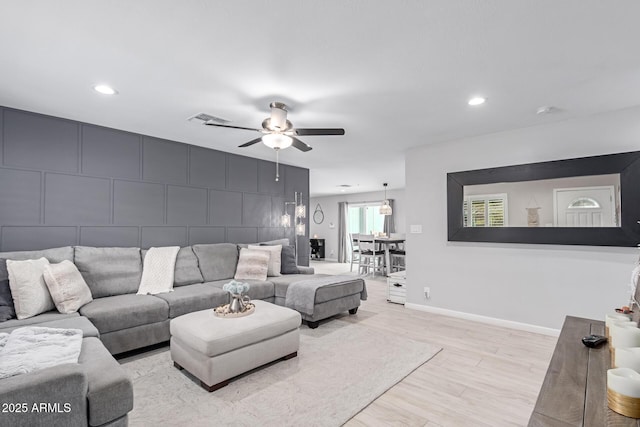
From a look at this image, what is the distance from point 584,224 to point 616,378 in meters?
3.07

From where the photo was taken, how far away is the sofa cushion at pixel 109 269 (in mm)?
3086

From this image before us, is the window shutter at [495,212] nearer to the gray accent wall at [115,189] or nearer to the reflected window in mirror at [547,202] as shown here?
the reflected window in mirror at [547,202]

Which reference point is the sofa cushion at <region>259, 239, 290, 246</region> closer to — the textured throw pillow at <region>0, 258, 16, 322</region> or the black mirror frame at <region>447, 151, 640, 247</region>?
the black mirror frame at <region>447, 151, 640, 247</region>

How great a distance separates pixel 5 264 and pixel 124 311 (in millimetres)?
990

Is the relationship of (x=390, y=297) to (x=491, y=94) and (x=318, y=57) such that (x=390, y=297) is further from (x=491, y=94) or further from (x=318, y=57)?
(x=318, y=57)

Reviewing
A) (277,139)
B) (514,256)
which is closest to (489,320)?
(514,256)

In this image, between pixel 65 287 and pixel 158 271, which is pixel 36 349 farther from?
pixel 158 271

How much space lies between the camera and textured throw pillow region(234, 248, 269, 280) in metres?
4.18

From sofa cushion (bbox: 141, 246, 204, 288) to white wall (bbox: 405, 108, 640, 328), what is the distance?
304 cm

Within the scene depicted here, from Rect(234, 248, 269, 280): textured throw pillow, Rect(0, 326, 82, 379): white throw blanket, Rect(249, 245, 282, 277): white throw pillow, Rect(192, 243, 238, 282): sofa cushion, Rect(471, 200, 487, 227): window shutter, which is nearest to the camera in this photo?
Rect(0, 326, 82, 379): white throw blanket

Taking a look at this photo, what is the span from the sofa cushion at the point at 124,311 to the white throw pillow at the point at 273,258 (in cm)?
161

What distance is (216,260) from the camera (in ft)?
13.8

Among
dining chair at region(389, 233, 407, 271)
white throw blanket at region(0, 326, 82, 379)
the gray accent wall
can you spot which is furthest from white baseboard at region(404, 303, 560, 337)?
white throw blanket at region(0, 326, 82, 379)

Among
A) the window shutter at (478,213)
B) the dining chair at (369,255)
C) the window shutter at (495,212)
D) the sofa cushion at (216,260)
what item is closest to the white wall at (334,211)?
the dining chair at (369,255)
